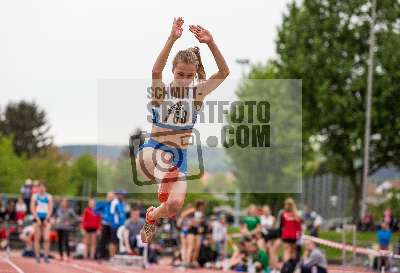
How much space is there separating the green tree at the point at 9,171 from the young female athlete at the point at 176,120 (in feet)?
235

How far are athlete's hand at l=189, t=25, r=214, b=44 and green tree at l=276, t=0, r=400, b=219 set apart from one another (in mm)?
35658

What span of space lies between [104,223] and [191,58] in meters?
15.7

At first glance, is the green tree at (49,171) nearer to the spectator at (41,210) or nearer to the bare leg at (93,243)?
the bare leg at (93,243)

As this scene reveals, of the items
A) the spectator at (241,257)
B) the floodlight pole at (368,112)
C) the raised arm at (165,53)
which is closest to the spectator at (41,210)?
the spectator at (241,257)

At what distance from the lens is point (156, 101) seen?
1130 cm

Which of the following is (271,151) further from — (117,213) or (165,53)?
(165,53)

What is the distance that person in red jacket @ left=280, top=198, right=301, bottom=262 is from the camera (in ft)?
75.9

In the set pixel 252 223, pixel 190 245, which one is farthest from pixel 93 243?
pixel 252 223

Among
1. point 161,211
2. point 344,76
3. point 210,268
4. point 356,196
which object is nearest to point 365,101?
point 344,76

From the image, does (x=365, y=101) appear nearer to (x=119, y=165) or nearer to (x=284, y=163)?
(x=284, y=163)

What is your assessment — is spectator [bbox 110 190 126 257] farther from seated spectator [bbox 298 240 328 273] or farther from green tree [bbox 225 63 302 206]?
green tree [bbox 225 63 302 206]

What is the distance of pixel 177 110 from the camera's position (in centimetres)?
1133

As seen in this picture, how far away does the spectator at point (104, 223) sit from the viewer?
25516 mm

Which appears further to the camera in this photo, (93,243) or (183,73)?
(93,243)
